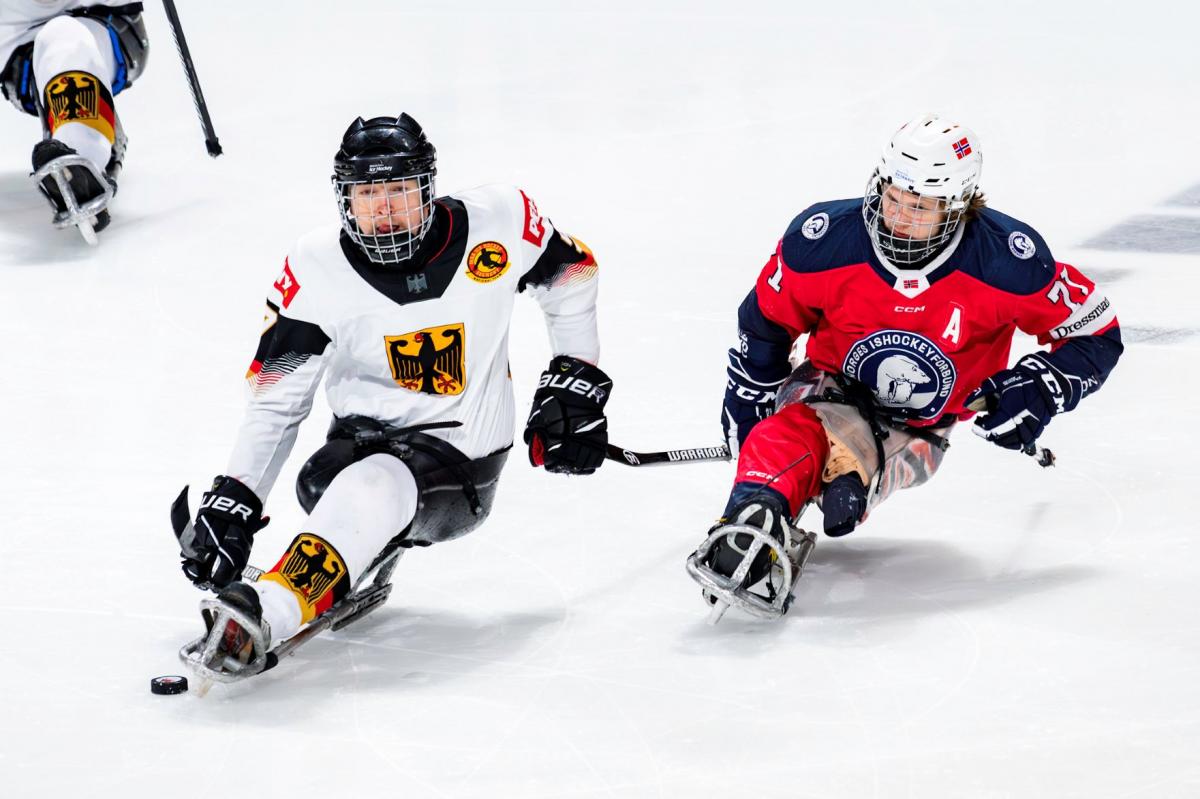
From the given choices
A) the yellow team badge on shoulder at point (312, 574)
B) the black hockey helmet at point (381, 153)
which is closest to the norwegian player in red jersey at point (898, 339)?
the yellow team badge on shoulder at point (312, 574)

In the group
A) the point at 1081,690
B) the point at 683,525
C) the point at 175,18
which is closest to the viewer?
the point at 1081,690

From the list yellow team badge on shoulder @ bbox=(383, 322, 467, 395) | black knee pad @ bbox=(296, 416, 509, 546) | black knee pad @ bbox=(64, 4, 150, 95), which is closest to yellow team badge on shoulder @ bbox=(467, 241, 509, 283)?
yellow team badge on shoulder @ bbox=(383, 322, 467, 395)

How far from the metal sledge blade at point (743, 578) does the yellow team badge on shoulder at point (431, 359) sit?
25.4 inches

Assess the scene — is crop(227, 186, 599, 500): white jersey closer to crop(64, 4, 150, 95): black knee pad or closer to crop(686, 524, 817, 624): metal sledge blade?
crop(686, 524, 817, 624): metal sledge blade

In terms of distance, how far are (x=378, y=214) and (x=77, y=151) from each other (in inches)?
135

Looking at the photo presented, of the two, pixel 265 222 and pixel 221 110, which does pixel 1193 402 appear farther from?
pixel 221 110

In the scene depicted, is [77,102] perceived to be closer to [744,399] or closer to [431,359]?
[431,359]

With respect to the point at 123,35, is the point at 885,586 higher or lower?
lower

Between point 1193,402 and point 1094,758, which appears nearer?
point 1094,758

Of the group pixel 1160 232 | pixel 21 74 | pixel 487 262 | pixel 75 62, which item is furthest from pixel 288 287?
pixel 1160 232

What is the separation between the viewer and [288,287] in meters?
3.68

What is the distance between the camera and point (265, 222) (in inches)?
276

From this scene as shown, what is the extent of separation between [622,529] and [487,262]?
0.84 m

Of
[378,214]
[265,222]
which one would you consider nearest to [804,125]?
[265,222]
